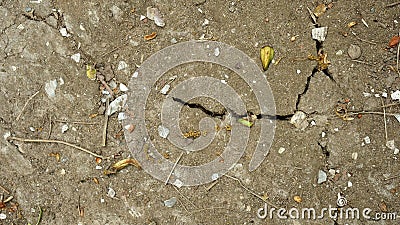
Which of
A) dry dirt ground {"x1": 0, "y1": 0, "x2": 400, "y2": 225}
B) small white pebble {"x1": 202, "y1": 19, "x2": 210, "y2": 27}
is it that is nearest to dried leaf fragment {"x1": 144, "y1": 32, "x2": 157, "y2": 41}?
dry dirt ground {"x1": 0, "y1": 0, "x2": 400, "y2": 225}

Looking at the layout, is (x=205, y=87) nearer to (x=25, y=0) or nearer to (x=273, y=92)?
(x=273, y=92)

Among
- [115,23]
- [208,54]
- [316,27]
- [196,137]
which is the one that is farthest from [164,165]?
[316,27]

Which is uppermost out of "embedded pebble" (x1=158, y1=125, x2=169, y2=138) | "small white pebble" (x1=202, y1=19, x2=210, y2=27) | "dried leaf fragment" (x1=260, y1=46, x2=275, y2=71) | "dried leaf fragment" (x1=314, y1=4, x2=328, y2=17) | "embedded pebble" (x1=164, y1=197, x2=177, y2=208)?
"dried leaf fragment" (x1=314, y1=4, x2=328, y2=17)

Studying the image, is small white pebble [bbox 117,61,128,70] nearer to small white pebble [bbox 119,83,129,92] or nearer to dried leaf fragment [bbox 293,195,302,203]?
small white pebble [bbox 119,83,129,92]

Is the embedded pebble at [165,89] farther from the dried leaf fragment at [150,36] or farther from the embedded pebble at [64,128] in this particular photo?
the embedded pebble at [64,128]

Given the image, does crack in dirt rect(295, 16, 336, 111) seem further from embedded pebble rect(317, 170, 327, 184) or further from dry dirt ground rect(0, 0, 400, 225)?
embedded pebble rect(317, 170, 327, 184)

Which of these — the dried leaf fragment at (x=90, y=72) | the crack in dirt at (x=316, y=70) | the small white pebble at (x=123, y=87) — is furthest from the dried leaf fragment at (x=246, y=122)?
the dried leaf fragment at (x=90, y=72)

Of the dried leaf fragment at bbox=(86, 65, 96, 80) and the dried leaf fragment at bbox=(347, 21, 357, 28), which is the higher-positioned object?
the dried leaf fragment at bbox=(347, 21, 357, 28)
